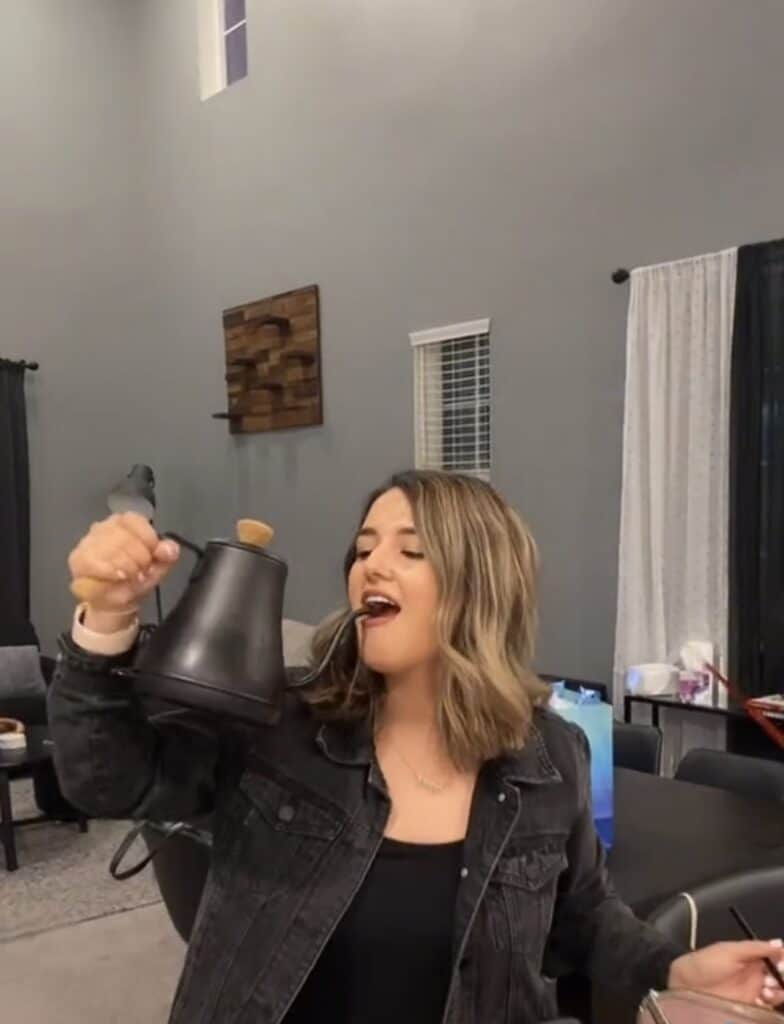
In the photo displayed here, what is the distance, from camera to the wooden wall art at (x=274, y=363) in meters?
5.35

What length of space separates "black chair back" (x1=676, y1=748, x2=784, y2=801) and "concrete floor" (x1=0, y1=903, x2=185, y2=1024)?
1.51 metres

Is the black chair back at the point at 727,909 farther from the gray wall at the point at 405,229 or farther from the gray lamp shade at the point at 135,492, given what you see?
the gray lamp shade at the point at 135,492

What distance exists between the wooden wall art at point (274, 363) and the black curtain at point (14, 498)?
1.14 metres

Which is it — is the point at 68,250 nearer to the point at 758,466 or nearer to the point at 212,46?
the point at 212,46

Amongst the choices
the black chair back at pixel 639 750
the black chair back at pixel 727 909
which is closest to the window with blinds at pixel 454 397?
the black chair back at pixel 639 750

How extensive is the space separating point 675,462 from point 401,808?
2.81 metres

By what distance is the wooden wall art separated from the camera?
535 centimetres

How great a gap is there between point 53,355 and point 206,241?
1148 millimetres

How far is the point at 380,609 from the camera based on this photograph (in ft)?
3.35

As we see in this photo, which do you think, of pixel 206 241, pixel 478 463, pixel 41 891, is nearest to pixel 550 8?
pixel 478 463

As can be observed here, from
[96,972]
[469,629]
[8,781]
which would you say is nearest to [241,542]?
[469,629]

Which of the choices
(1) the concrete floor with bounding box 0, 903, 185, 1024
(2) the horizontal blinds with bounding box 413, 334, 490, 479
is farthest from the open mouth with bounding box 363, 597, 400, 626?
(2) the horizontal blinds with bounding box 413, 334, 490, 479

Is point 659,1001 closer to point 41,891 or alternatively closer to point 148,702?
point 148,702

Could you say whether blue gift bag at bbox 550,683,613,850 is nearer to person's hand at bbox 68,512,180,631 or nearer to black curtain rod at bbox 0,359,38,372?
person's hand at bbox 68,512,180,631
